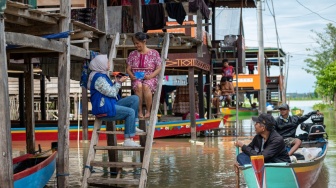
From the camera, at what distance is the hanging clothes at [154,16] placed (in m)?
15.2

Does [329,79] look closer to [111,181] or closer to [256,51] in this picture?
[256,51]

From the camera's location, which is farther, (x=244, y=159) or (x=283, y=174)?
(x=244, y=159)

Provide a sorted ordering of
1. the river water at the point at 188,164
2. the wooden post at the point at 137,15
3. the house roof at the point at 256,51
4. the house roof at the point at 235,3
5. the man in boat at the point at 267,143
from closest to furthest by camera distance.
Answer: the man in boat at the point at 267,143, the river water at the point at 188,164, the wooden post at the point at 137,15, the house roof at the point at 235,3, the house roof at the point at 256,51

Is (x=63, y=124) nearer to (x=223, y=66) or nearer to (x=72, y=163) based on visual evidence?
(x=72, y=163)

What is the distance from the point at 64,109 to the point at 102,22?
239 cm

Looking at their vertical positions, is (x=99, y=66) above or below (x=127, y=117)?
above

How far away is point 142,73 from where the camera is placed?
32.6 ft

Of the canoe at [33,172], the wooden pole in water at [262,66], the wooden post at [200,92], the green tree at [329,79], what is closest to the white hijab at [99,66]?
the canoe at [33,172]

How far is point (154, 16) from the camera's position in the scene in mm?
15281

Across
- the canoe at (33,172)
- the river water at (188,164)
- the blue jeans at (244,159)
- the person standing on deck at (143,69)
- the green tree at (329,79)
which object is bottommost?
the river water at (188,164)

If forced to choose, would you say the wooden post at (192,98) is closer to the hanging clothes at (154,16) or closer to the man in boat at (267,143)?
the hanging clothes at (154,16)

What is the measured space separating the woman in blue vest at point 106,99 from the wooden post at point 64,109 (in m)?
0.38

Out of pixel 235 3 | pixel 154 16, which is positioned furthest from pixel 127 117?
pixel 235 3

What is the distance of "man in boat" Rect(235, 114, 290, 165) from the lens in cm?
880
